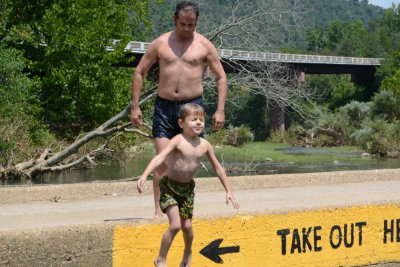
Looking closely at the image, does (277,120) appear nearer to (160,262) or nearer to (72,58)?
(72,58)

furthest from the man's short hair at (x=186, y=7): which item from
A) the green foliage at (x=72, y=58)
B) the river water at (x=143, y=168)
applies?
the green foliage at (x=72, y=58)

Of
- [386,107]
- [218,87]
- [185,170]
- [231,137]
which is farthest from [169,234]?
[231,137]

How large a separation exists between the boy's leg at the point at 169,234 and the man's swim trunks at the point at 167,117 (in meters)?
1.24

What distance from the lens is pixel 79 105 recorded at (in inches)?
1013

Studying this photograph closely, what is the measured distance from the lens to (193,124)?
212 inches

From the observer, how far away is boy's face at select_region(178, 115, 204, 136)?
17.7 ft

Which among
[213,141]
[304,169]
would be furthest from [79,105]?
[213,141]

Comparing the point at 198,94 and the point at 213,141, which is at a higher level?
the point at 198,94

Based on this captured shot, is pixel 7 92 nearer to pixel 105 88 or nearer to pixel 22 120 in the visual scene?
pixel 22 120

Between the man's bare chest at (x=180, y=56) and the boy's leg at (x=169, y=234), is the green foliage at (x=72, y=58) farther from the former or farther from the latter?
the boy's leg at (x=169, y=234)

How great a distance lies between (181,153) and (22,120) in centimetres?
1829

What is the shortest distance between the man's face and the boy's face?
1.14 metres

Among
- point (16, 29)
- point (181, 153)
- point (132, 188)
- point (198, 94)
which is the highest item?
point (16, 29)

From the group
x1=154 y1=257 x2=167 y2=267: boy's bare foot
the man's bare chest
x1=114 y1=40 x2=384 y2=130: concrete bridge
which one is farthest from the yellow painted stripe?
x1=114 y1=40 x2=384 y2=130: concrete bridge
